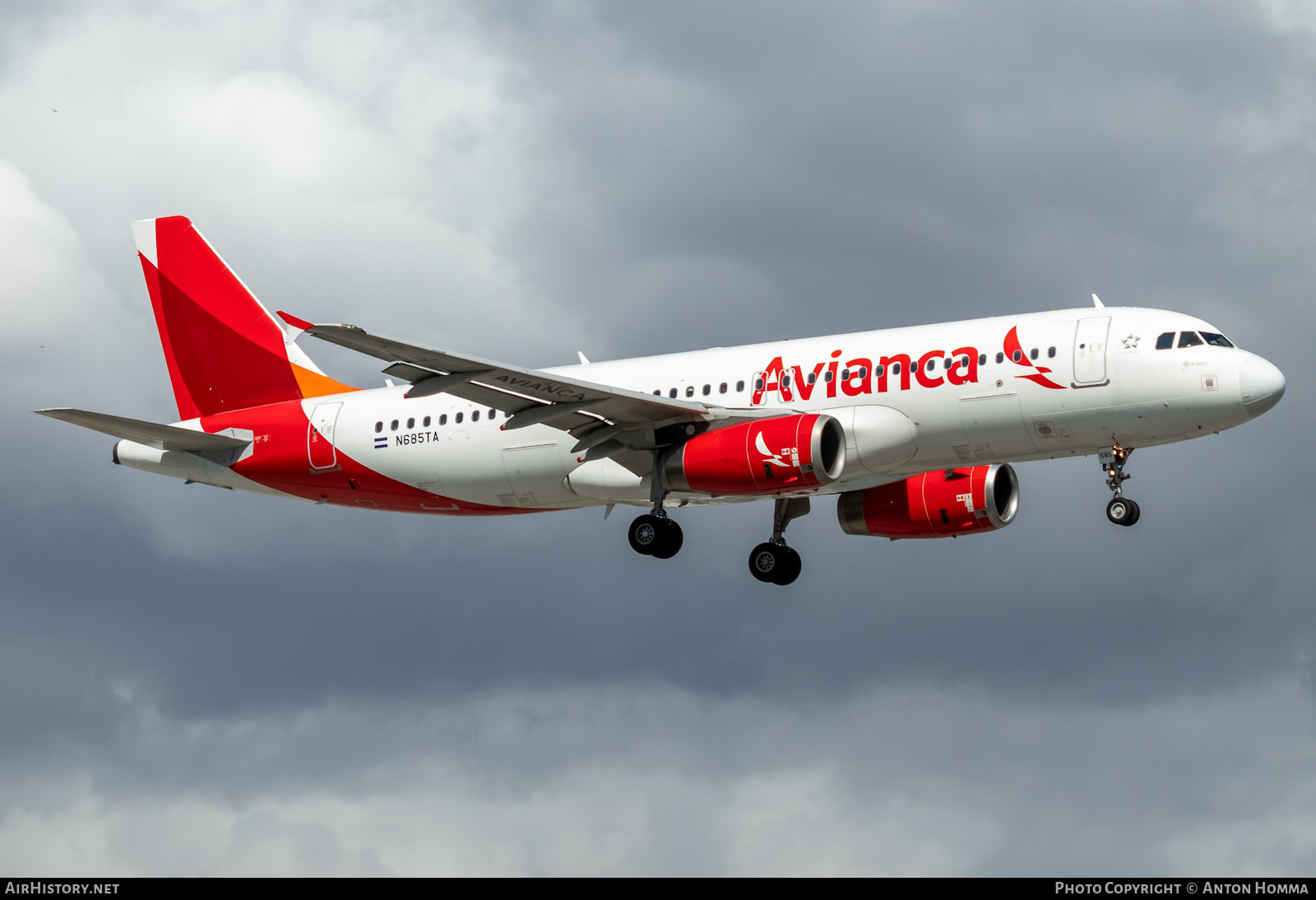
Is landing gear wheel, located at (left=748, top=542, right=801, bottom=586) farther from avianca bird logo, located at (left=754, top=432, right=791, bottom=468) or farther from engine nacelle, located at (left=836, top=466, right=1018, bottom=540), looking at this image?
avianca bird logo, located at (left=754, top=432, right=791, bottom=468)

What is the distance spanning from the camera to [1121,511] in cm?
3853

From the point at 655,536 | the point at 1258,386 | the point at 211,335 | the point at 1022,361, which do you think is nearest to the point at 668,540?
the point at 655,536

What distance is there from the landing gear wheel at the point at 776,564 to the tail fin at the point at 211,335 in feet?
46.0

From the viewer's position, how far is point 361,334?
34.5m

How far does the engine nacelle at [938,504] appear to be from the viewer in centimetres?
4500

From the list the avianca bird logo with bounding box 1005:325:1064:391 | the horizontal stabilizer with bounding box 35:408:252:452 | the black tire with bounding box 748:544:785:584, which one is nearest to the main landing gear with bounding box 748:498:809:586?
the black tire with bounding box 748:544:785:584

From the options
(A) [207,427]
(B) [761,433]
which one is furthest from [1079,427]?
(A) [207,427]

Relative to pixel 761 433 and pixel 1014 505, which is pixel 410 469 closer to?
pixel 761 433

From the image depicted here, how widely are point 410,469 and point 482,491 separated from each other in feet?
7.69

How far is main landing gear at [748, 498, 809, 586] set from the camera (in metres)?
46.9

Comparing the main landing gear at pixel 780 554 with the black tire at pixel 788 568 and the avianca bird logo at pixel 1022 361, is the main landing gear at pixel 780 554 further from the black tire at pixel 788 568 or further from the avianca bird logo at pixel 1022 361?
the avianca bird logo at pixel 1022 361

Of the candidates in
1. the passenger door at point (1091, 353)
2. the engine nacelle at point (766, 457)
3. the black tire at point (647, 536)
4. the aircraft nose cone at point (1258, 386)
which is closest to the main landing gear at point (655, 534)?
the black tire at point (647, 536)

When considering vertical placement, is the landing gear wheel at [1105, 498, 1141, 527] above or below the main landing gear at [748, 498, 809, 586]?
Result: below

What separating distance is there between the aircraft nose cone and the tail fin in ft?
86.6
